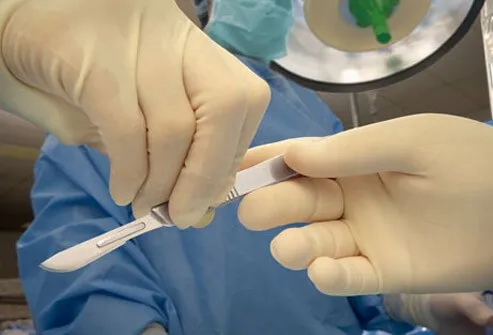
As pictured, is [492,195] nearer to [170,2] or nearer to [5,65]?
[170,2]

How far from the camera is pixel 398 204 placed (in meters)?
0.75

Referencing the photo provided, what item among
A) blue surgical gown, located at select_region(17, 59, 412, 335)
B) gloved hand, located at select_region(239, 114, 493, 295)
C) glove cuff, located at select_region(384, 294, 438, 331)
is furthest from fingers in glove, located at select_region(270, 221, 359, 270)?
glove cuff, located at select_region(384, 294, 438, 331)

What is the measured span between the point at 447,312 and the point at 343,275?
0.51 metres

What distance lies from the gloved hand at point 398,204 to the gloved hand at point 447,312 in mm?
342

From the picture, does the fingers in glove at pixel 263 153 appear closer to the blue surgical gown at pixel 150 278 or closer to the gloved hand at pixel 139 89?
the gloved hand at pixel 139 89

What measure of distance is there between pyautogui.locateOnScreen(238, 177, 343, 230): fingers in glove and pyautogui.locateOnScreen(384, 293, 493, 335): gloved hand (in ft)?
1.49

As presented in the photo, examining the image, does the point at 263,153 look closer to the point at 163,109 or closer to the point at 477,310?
the point at 163,109

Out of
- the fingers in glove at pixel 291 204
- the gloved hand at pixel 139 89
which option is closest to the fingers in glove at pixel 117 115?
the gloved hand at pixel 139 89

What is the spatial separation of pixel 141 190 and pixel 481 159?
1.25ft

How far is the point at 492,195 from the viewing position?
2.44 feet

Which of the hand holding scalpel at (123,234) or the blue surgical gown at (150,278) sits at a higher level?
the hand holding scalpel at (123,234)

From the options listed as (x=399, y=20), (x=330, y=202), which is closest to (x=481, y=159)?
(x=330, y=202)

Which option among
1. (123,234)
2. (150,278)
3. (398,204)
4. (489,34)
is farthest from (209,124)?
(489,34)

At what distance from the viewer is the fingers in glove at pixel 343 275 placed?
0.68m
